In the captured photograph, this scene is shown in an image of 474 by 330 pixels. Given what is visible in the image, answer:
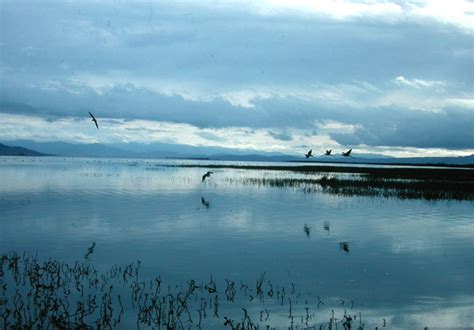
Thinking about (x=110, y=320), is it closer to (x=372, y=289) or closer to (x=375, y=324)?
(x=375, y=324)

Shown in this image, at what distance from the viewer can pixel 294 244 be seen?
789 inches

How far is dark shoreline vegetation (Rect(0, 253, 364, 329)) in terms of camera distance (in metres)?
10.5

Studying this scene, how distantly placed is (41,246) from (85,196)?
65.4ft

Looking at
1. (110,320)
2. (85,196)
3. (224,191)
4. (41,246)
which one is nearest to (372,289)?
(110,320)

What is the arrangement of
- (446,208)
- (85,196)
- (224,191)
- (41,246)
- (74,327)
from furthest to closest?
(224,191), (85,196), (446,208), (41,246), (74,327)

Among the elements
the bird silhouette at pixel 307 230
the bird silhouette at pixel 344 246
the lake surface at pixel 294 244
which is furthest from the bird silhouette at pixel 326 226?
the bird silhouette at pixel 344 246

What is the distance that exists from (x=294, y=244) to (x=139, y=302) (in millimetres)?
9593

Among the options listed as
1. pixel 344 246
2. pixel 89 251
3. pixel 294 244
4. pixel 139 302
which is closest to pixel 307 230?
pixel 294 244

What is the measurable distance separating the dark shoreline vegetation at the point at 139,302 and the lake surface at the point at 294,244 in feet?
1.57

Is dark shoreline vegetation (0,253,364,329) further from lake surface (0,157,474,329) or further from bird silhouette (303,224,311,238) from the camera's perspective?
bird silhouette (303,224,311,238)

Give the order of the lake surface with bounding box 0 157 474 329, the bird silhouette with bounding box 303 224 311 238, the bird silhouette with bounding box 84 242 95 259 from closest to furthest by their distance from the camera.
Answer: the lake surface with bounding box 0 157 474 329 < the bird silhouette with bounding box 84 242 95 259 < the bird silhouette with bounding box 303 224 311 238

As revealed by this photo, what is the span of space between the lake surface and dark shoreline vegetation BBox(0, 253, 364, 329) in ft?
1.57

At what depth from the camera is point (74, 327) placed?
989 cm

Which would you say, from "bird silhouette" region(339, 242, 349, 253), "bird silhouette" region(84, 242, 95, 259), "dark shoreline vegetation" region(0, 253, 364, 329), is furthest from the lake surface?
"dark shoreline vegetation" region(0, 253, 364, 329)
